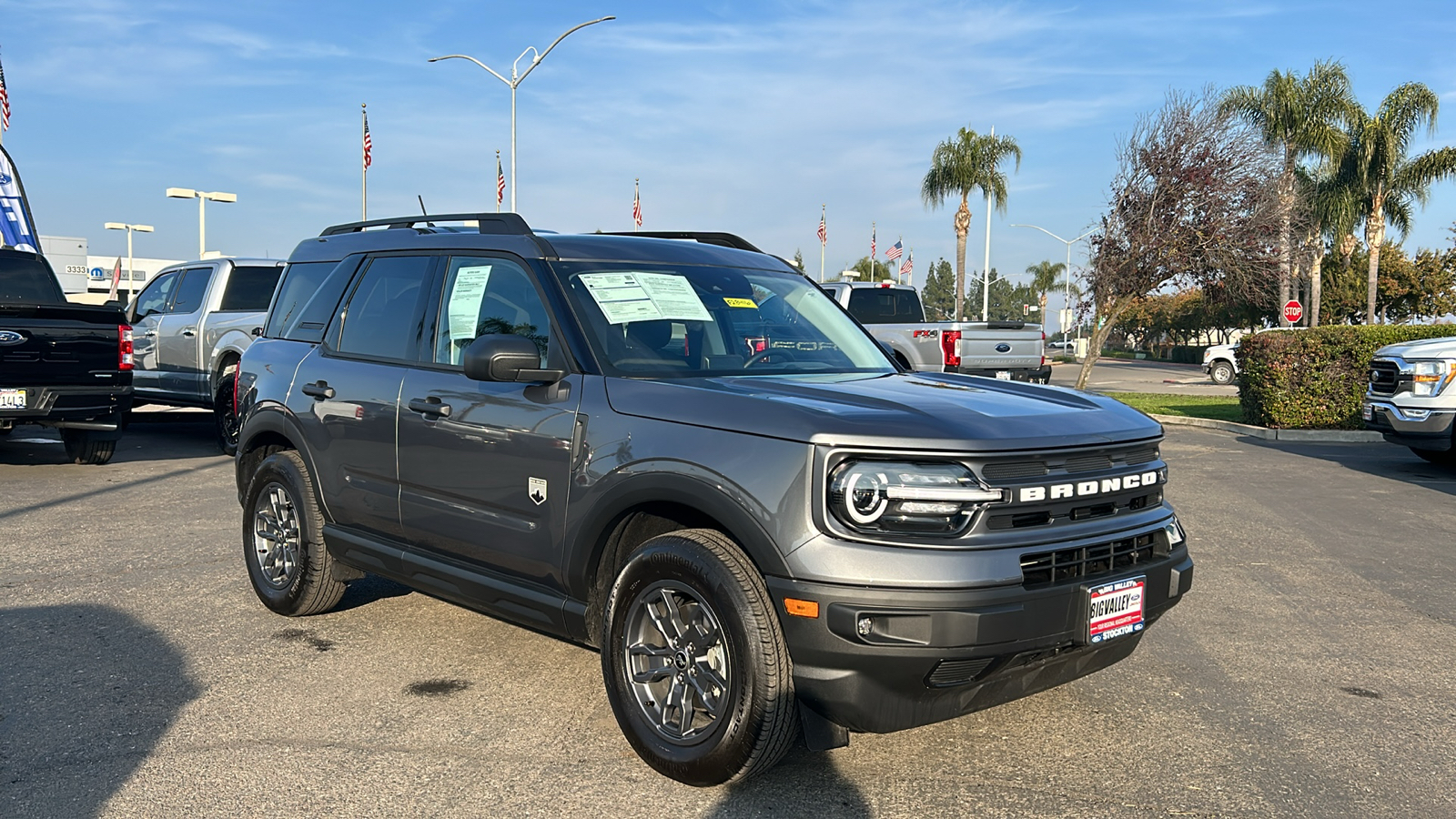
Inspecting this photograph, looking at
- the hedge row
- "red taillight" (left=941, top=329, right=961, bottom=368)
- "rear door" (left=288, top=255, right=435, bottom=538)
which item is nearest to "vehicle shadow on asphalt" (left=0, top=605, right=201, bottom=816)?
"rear door" (left=288, top=255, right=435, bottom=538)

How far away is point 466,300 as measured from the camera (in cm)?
492

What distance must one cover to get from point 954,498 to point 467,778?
1875 mm

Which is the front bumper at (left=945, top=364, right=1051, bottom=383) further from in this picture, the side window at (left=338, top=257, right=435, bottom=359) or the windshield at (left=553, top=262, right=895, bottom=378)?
the side window at (left=338, top=257, right=435, bottom=359)

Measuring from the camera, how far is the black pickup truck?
1024 cm

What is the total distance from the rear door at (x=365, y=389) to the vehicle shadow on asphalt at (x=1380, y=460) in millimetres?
9837

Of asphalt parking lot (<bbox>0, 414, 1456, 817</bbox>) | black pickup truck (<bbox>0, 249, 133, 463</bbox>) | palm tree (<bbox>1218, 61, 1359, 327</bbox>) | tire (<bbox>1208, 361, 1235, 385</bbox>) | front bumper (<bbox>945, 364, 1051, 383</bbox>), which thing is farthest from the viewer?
palm tree (<bbox>1218, 61, 1359, 327</bbox>)

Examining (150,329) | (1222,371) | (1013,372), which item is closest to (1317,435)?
(1013,372)

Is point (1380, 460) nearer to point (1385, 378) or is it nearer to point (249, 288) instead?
point (1385, 378)

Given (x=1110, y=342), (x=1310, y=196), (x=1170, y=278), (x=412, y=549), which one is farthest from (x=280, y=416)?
(x=1110, y=342)

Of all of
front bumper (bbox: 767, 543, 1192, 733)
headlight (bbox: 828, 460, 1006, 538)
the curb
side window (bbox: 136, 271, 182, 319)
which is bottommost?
the curb

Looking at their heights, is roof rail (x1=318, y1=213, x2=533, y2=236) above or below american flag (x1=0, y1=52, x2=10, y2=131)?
below

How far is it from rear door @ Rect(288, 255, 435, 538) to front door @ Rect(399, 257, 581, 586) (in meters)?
0.14

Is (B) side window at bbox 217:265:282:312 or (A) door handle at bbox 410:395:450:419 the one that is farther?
(B) side window at bbox 217:265:282:312

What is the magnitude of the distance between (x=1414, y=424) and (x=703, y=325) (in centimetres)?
989
